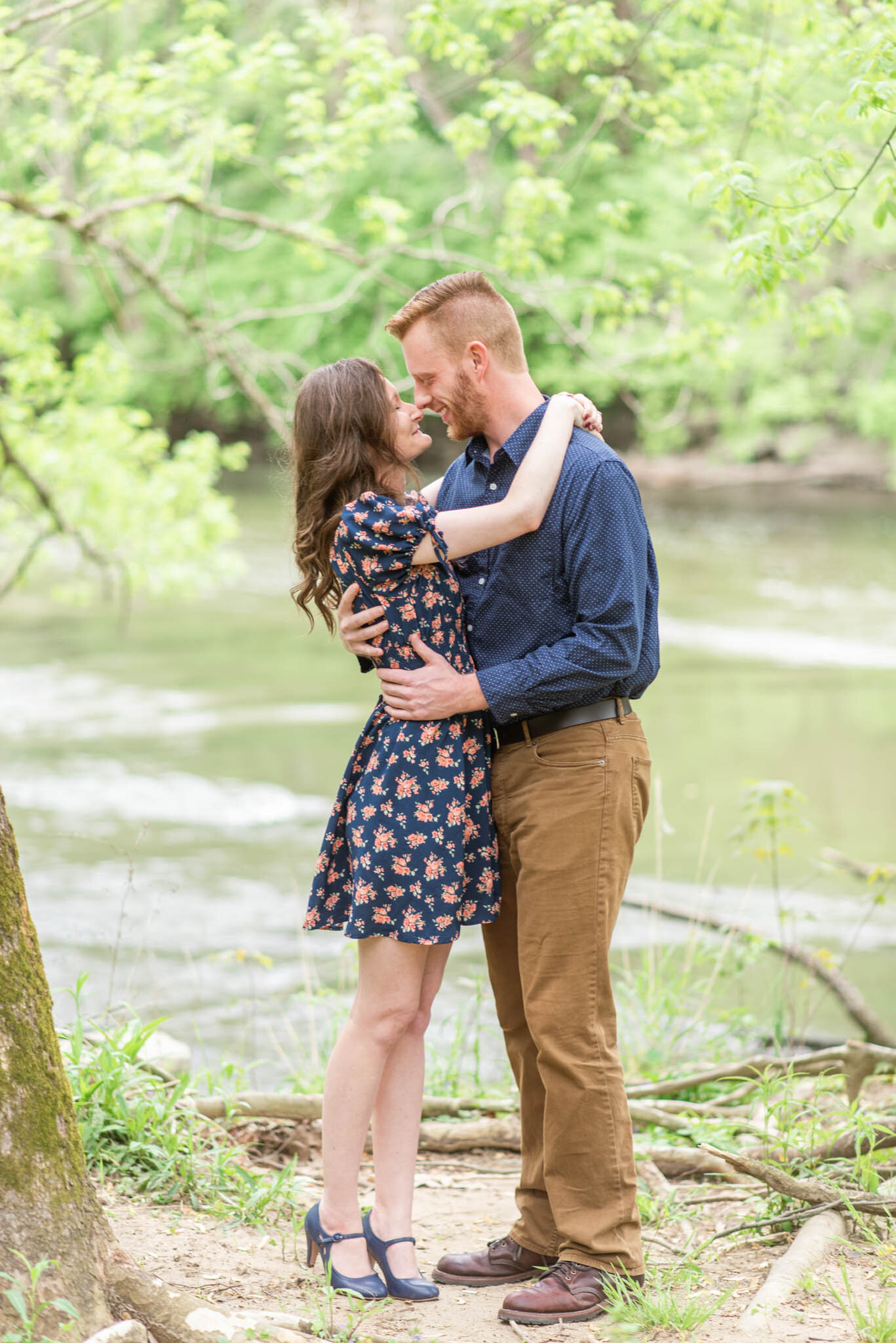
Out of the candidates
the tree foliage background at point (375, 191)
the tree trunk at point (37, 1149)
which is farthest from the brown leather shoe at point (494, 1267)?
the tree foliage background at point (375, 191)

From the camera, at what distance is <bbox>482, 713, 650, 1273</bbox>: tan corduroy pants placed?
2688 millimetres

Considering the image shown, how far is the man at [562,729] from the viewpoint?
2.66 m

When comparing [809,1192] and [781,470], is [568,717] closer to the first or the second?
[809,1192]

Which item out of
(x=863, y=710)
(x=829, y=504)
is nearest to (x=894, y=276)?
(x=829, y=504)

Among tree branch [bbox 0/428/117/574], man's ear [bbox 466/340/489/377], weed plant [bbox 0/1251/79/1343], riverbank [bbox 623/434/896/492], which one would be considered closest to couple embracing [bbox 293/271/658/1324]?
man's ear [bbox 466/340/489/377]

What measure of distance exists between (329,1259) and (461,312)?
1912 mm

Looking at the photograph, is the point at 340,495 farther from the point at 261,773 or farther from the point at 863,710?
the point at 863,710

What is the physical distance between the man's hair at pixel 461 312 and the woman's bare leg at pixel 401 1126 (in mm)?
1239

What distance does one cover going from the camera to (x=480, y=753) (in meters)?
2.77

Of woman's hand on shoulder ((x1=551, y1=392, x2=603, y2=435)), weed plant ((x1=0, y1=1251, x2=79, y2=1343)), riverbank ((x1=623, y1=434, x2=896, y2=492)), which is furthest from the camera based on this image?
riverbank ((x1=623, y1=434, x2=896, y2=492))

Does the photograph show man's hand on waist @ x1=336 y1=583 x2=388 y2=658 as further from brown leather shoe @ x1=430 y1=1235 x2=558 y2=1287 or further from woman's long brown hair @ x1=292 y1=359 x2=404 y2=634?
brown leather shoe @ x1=430 y1=1235 x2=558 y2=1287

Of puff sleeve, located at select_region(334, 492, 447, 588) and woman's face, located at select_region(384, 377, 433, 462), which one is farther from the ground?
woman's face, located at select_region(384, 377, 433, 462)

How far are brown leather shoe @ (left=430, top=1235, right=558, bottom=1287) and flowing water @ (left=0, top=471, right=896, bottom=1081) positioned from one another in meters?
1.19

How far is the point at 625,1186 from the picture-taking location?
2721 millimetres
